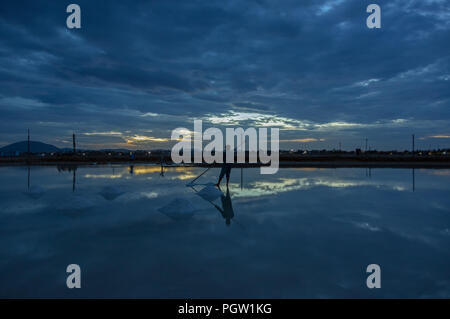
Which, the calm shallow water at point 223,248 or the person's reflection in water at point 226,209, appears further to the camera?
the person's reflection in water at point 226,209

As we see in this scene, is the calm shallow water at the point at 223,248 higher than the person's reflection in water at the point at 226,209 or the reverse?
the reverse

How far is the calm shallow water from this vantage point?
3.91m

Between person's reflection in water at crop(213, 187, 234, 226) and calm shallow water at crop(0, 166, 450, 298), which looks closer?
calm shallow water at crop(0, 166, 450, 298)

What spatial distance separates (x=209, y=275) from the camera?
423 cm

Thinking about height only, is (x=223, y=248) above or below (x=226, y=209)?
below

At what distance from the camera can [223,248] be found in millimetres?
5418

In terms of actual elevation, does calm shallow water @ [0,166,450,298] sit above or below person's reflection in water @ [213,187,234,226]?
below

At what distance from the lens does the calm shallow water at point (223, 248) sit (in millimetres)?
3914

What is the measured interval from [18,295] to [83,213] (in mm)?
4921

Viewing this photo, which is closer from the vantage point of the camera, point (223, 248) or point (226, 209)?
point (223, 248)
